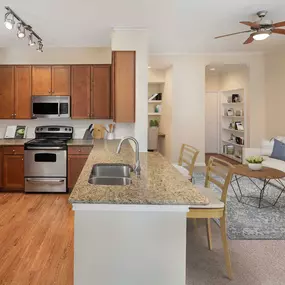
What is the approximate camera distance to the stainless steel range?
14.7 feet

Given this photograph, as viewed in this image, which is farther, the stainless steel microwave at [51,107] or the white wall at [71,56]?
the white wall at [71,56]

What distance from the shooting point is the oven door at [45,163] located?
4473mm

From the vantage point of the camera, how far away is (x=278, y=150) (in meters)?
5.24

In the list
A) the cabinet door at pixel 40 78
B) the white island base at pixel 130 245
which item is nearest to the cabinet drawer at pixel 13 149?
the cabinet door at pixel 40 78

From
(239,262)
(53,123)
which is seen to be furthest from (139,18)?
(239,262)

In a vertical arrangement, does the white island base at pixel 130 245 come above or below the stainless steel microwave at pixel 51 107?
below

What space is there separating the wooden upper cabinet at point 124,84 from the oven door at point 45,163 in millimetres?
1185

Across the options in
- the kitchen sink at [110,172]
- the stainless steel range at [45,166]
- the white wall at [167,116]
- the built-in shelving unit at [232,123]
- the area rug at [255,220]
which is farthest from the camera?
the built-in shelving unit at [232,123]

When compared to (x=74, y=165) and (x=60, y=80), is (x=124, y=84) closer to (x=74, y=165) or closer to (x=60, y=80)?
(x=60, y=80)

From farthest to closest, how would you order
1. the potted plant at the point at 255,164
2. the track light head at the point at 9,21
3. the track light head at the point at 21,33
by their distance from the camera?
the potted plant at the point at 255,164 → the track light head at the point at 21,33 → the track light head at the point at 9,21

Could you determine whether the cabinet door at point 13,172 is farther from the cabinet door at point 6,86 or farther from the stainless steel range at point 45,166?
the cabinet door at point 6,86

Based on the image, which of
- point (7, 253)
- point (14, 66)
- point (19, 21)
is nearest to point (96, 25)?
point (19, 21)

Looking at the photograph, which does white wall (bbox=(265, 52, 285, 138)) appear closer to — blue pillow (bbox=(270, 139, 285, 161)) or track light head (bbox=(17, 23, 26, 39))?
blue pillow (bbox=(270, 139, 285, 161))

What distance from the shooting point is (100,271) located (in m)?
1.47
